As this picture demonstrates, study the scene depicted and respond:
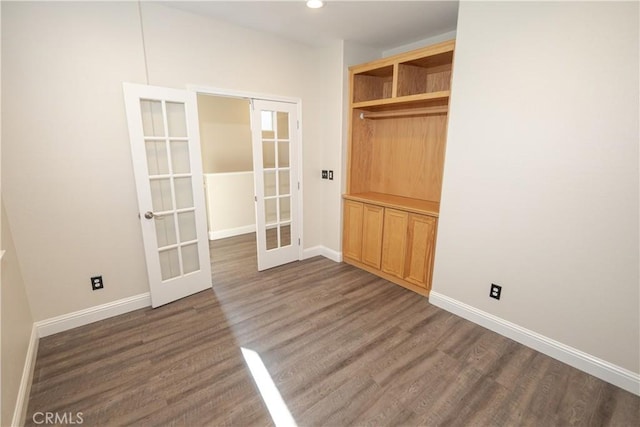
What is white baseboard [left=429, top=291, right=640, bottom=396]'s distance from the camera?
1887 millimetres

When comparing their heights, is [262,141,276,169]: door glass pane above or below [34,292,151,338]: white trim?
above

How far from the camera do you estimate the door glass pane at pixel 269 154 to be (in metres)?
3.36

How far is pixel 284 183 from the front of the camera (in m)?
3.58

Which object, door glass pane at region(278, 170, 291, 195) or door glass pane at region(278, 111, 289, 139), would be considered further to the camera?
door glass pane at region(278, 170, 291, 195)

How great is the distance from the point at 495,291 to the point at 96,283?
3390 mm

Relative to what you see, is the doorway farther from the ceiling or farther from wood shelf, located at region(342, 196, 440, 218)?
wood shelf, located at region(342, 196, 440, 218)

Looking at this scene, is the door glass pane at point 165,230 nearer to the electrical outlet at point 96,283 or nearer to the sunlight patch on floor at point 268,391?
the electrical outlet at point 96,283

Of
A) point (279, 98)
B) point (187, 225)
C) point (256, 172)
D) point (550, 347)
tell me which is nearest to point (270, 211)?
point (256, 172)

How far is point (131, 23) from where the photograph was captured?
7.60ft

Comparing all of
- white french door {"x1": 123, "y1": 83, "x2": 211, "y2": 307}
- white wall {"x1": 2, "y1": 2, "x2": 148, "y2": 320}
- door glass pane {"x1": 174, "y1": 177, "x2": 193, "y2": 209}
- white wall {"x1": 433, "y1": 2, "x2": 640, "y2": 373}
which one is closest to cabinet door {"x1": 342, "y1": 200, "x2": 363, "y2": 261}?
white wall {"x1": 433, "y1": 2, "x2": 640, "y2": 373}

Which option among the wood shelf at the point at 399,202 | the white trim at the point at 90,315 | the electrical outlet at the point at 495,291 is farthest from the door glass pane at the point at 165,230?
the electrical outlet at the point at 495,291

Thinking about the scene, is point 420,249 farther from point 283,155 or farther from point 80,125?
point 80,125

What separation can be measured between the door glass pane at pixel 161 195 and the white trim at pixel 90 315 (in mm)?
848

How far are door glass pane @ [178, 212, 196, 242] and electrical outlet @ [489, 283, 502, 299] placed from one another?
2795mm
